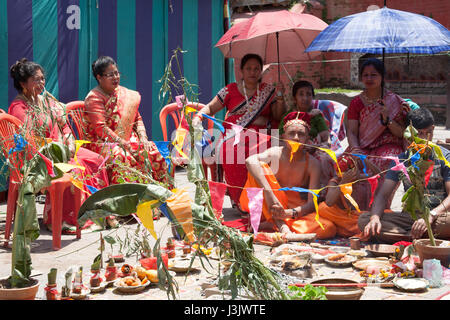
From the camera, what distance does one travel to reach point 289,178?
5844 millimetres

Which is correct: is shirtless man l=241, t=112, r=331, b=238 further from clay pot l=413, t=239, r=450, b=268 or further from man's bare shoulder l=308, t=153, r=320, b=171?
clay pot l=413, t=239, r=450, b=268

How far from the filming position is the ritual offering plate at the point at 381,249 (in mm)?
4723

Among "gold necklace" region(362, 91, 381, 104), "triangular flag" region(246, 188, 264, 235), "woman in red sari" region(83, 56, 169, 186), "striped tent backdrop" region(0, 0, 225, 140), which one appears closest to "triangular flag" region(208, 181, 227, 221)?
"triangular flag" region(246, 188, 264, 235)

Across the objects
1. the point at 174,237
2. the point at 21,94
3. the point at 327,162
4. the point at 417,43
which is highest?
the point at 417,43

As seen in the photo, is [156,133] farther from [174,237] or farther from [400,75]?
[400,75]

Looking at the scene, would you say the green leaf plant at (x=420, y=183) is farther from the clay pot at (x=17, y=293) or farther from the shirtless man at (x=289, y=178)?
the clay pot at (x=17, y=293)

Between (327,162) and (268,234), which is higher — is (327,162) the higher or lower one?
the higher one

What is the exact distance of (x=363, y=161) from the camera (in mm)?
5738

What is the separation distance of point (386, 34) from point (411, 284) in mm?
2484

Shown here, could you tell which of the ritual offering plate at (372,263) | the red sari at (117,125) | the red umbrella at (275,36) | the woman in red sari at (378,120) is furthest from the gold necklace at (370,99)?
the red sari at (117,125)

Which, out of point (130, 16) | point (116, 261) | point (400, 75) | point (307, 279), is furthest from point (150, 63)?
point (400, 75)

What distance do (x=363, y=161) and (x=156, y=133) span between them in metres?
3.95

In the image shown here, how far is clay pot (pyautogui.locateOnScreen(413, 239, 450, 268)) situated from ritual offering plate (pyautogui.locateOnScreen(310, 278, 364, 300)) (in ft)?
2.40

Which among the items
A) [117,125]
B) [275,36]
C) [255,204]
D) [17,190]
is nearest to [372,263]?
[255,204]
